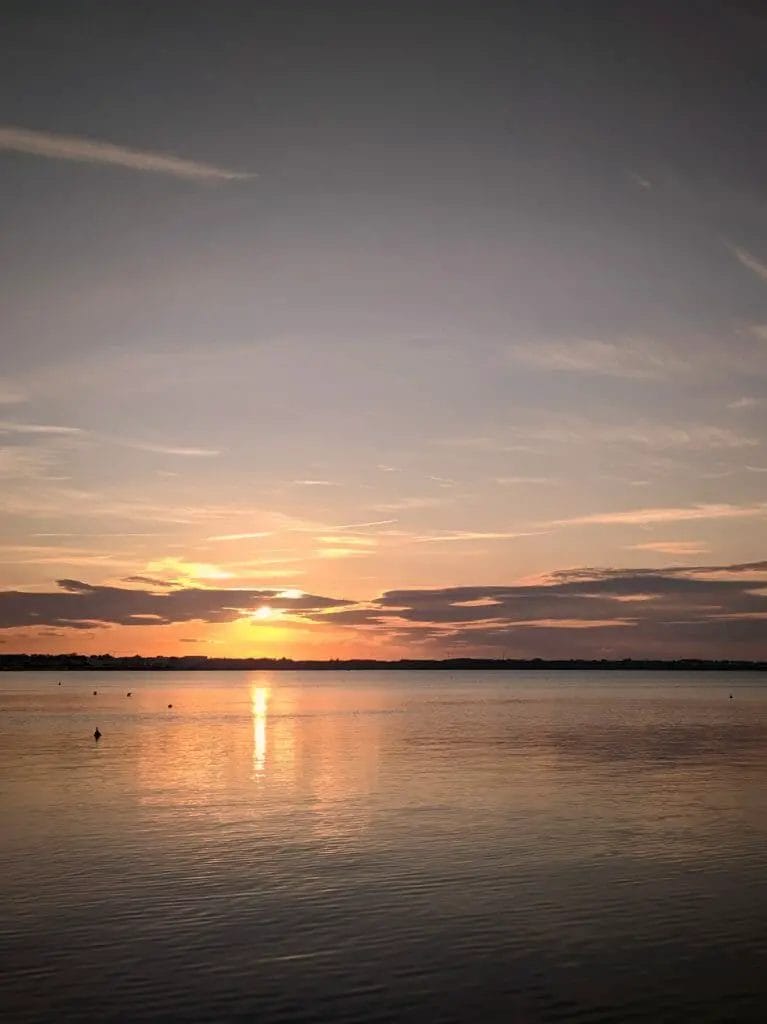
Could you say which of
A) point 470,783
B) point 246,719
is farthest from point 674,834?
point 246,719

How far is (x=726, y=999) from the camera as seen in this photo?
2081 cm

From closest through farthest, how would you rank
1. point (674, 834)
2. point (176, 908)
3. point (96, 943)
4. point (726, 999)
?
point (726, 999) < point (96, 943) < point (176, 908) < point (674, 834)

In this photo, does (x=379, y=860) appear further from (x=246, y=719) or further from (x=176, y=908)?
(x=246, y=719)

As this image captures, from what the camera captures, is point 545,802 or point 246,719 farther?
point 246,719

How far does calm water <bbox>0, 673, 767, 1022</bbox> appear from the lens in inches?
823

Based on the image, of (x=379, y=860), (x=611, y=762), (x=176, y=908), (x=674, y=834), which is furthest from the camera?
(x=611, y=762)

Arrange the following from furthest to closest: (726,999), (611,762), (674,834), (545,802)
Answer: (611,762) → (545,802) → (674,834) → (726,999)

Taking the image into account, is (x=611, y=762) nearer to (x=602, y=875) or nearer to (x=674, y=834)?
(x=674, y=834)

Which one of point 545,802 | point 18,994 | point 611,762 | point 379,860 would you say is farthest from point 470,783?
point 18,994

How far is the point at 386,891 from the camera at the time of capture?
29.7m

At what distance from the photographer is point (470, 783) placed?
5384 centimetres

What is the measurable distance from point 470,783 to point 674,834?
647 inches

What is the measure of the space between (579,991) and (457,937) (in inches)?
181

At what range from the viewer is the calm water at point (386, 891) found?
20906mm
